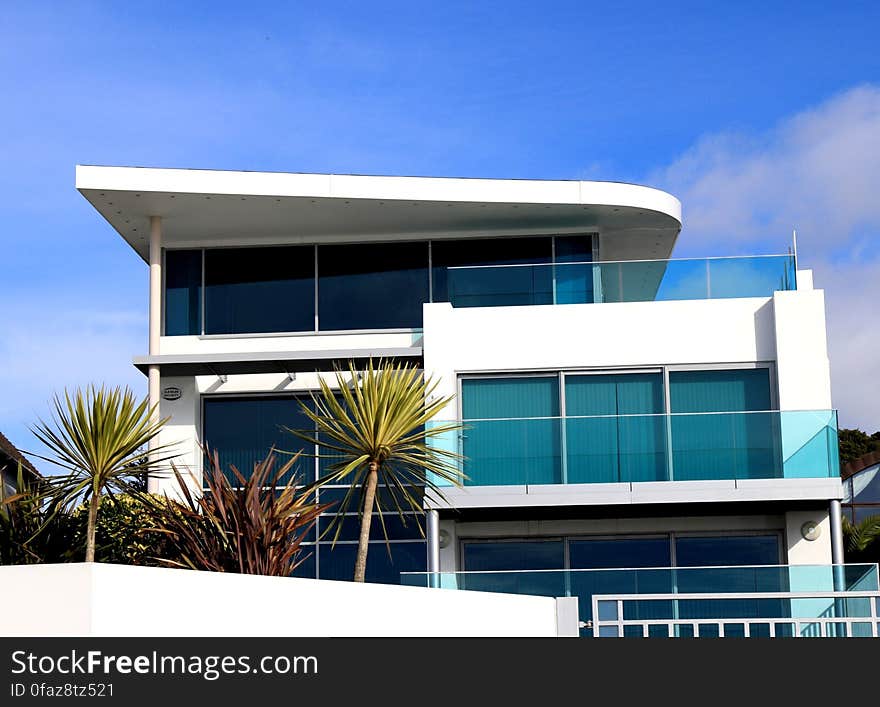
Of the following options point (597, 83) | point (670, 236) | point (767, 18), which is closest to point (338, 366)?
point (670, 236)

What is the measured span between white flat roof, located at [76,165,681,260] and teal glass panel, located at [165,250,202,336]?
25 cm

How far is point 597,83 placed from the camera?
23.3 meters

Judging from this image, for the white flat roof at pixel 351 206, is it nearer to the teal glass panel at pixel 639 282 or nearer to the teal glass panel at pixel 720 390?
the teal glass panel at pixel 639 282

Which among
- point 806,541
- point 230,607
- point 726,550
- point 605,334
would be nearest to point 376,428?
point 605,334

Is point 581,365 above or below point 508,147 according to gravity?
below

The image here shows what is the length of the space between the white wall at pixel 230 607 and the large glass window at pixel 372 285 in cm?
935

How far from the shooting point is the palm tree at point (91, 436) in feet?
45.5

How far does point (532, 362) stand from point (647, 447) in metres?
2.11

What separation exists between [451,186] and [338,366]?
3112 mm

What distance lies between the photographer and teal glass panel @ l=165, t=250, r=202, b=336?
20828 mm

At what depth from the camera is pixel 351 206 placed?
19719 millimetres
